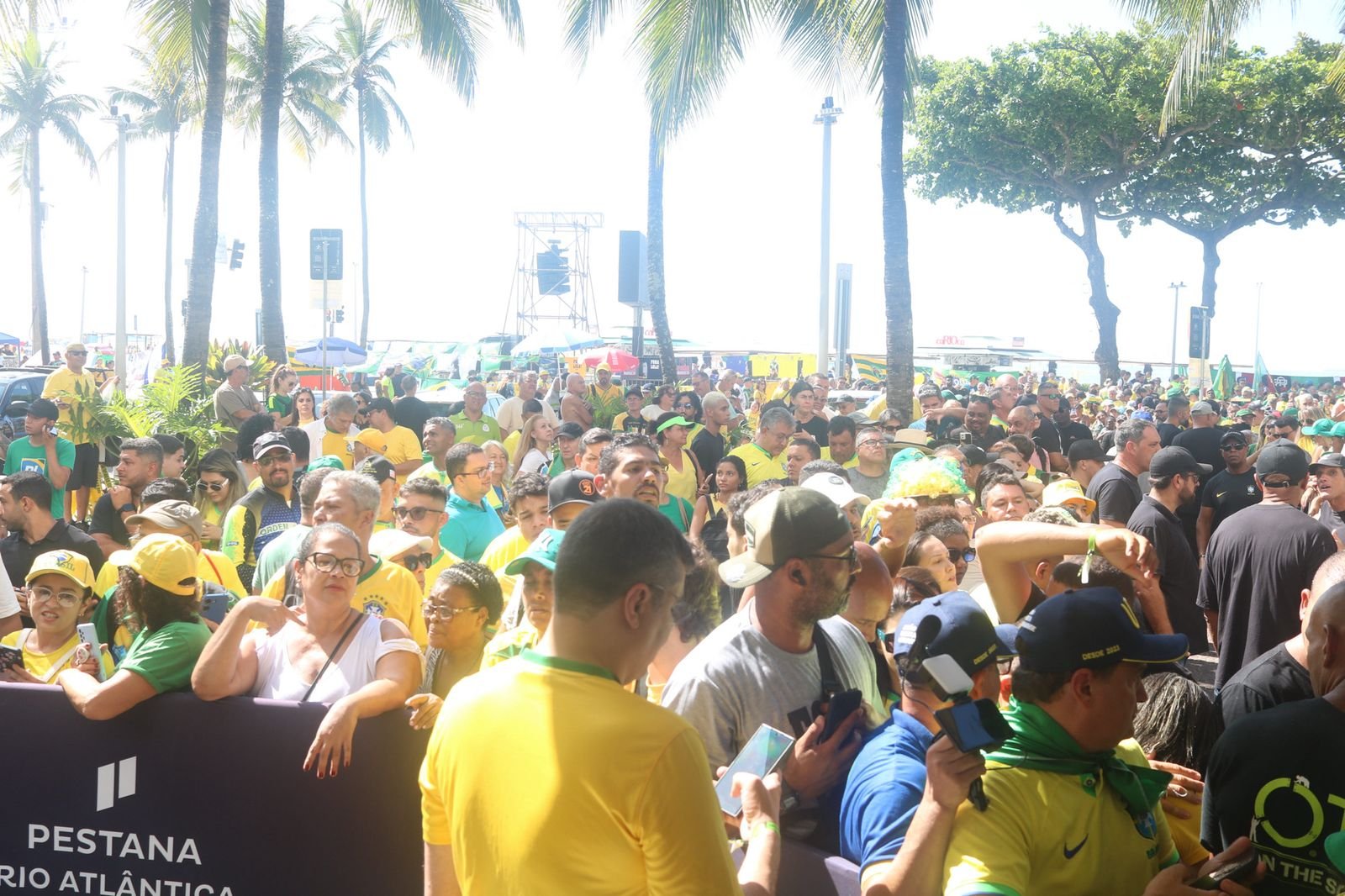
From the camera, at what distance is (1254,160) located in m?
39.0

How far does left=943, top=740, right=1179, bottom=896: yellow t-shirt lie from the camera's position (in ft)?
7.52

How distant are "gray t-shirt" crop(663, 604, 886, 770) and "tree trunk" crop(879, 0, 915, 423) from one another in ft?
37.3

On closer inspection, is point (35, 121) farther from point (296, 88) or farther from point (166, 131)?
point (296, 88)

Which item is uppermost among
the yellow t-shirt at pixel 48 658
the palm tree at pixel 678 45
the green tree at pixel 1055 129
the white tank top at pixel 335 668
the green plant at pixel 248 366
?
the green tree at pixel 1055 129

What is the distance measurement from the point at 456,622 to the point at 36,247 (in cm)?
4804

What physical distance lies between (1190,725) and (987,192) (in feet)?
136

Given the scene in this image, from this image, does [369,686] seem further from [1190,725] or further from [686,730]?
[1190,725]

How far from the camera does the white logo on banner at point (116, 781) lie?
4145mm

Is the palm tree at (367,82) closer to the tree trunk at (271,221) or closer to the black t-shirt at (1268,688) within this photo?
the tree trunk at (271,221)

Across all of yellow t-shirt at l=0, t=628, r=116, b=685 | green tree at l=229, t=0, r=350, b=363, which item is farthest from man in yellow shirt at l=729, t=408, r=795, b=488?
green tree at l=229, t=0, r=350, b=363

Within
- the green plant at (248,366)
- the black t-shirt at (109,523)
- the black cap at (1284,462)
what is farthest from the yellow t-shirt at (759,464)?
the green plant at (248,366)

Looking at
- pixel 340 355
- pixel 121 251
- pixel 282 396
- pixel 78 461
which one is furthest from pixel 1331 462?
pixel 340 355

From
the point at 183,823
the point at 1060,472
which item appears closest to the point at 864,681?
the point at 183,823

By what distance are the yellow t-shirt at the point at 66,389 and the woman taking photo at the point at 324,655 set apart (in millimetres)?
7561
